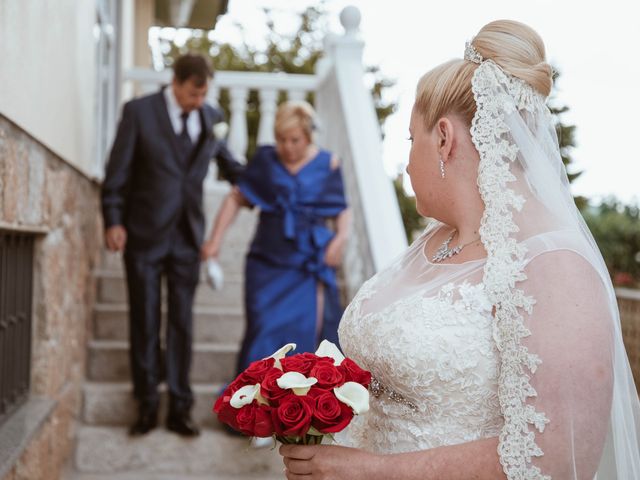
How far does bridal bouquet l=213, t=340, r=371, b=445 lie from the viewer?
1778 millimetres

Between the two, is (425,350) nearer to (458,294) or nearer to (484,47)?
(458,294)

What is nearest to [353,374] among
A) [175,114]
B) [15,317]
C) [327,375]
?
[327,375]

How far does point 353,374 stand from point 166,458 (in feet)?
10.4

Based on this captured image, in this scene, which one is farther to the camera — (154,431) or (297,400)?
(154,431)

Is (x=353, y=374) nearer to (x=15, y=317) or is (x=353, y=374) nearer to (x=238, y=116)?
(x=15, y=317)

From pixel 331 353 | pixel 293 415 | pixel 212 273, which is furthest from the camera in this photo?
pixel 212 273

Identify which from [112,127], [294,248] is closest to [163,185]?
[294,248]

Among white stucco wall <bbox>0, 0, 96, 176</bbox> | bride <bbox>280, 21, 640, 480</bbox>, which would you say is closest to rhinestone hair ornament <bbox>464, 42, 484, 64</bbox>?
bride <bbox>280, 21, 640, 480</bbox>

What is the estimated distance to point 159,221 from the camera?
4879 mm

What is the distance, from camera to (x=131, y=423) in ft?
16.5

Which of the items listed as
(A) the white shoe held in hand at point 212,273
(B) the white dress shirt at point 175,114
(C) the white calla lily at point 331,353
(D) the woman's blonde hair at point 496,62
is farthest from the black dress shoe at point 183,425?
(D) the woman's blonde hair at point 496,62

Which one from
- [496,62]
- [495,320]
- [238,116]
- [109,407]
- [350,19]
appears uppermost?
Answer: [496,62]

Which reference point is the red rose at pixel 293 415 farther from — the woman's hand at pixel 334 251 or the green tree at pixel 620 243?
the green tree at pixel 620 243

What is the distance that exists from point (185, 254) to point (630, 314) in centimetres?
658
